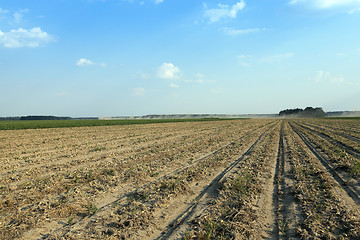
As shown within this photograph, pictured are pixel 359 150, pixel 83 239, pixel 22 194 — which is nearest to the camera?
pixel 83 239

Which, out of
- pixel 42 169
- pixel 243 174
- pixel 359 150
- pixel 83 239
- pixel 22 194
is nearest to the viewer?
pixel 83 239

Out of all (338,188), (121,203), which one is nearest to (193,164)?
(121,203)

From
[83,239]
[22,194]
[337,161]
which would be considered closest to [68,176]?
[22,194]

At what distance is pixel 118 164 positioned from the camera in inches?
428

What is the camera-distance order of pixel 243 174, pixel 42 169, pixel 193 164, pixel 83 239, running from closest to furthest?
pixel 83 239 < pixel 243 174 < pixel 42 169 < pixel 193 164

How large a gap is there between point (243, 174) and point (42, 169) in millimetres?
9138

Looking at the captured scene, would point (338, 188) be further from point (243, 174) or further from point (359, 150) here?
point (359, 150)

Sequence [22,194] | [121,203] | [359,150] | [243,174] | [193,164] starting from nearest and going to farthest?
[121,203], [22,194], [243,174], [193,164], [359,150]

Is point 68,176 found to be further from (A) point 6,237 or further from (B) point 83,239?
(B) point 83,239

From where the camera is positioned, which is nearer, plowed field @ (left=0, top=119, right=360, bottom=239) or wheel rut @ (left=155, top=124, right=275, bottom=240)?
wheel rut @ (left=155, top=124, right=275, bottom=240)

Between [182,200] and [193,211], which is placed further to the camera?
[182,200]

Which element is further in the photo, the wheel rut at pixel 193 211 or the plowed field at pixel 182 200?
the plowed field at pixel 182 200

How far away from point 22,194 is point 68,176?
6.56ft

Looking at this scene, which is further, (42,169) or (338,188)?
(42,169)
